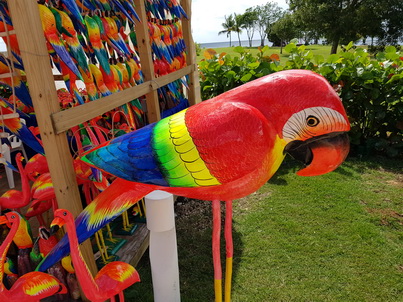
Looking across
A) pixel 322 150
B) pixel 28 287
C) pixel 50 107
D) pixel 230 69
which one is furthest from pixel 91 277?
pixel 230 69

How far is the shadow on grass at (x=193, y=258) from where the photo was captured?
2266 millimetres

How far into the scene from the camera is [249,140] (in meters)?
1.11

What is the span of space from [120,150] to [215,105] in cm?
44

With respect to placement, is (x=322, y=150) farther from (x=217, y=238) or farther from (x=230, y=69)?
(x=230, y=69)

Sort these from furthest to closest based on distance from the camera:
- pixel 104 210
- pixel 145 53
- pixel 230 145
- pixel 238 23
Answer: pixel 238 23 → pixel 145 53 → pixel 104 210 → pixel 230 145

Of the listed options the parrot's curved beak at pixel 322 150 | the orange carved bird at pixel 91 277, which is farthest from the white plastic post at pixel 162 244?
the parrot's curved beak at pixel 322 150

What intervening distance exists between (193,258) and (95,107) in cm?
157

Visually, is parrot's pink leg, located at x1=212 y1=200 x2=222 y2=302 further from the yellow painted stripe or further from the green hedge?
the green hedge

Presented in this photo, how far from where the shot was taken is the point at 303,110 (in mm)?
1155

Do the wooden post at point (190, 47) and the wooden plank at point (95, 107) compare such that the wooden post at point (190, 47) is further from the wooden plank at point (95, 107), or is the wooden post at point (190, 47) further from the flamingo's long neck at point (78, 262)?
the flamingo's long neck at point (78, 262)

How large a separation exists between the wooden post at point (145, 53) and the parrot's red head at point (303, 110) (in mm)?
1384

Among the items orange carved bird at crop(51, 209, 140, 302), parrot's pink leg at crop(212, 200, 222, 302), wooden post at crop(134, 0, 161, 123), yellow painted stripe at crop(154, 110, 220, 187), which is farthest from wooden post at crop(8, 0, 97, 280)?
wooden post at crop(134, 0, 161, 123)

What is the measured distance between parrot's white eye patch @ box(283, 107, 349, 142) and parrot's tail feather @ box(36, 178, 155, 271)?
2.08 ft

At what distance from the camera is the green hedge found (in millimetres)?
4289
